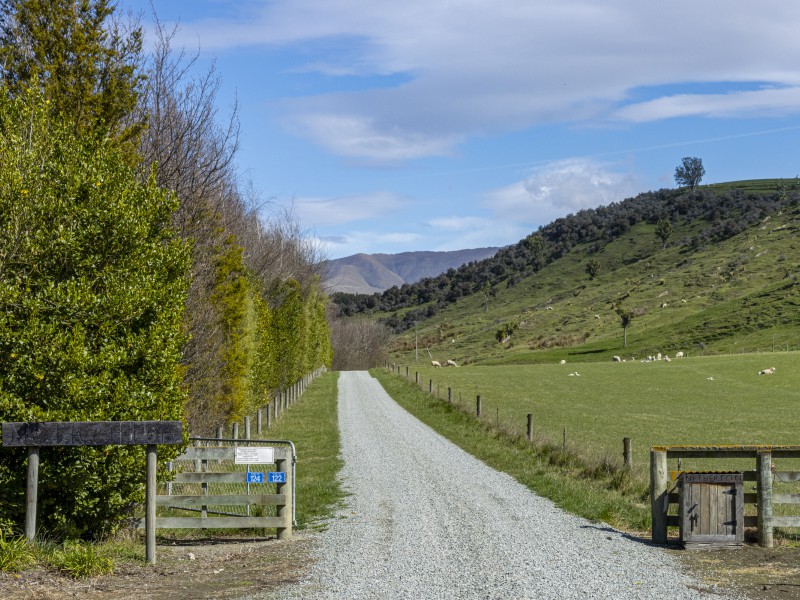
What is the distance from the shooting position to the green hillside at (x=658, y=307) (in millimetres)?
114938

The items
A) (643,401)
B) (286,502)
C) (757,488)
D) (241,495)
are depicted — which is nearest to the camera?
(757,488)

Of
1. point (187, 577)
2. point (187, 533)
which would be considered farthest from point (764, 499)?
point (187, 533)

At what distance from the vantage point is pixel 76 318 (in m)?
13.0

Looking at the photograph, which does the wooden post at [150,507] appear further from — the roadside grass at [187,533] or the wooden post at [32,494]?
the wooden post at [32,494]

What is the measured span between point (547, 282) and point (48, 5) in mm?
183675

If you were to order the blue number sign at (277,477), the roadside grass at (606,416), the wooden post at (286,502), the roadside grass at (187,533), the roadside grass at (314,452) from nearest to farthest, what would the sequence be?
the roadside grass at (187,533), the blue number sign at (277,477), the wooden post at (286,502), the roadside grass at (314,452), the roadside grass at (606,416)

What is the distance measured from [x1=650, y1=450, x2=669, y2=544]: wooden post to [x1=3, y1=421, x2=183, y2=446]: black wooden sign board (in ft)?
25.2

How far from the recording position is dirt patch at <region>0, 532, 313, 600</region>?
1077cm

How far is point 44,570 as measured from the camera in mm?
11562

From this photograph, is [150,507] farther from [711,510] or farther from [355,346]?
[355,346]

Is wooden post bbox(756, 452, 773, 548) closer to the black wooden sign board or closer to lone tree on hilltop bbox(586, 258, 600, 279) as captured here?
the black wooden sign board

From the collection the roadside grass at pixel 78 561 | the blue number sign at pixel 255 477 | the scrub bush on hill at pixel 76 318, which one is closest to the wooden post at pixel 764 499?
the blue number sign at pixel 255 477

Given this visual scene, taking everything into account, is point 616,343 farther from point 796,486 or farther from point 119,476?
point 119,476

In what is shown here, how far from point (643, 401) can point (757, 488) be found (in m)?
43.8
